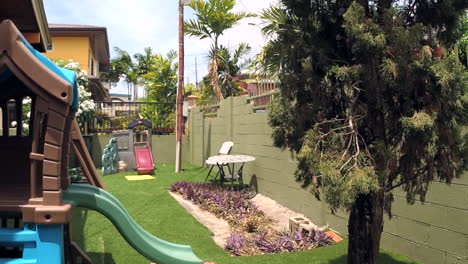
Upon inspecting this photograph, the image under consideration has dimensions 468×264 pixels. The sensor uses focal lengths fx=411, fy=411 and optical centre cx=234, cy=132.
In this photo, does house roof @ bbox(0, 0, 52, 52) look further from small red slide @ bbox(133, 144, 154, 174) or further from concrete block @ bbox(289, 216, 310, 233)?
small red slide @ bbox(133, 144, 154, 174)

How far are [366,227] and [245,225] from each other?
333cm

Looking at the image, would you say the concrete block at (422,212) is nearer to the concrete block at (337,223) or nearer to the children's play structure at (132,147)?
the concrete block at (337,223)

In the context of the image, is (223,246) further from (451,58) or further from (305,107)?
(451,58)

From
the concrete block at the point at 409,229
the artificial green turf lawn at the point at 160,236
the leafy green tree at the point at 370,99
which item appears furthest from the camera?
the artificial green turf lawn at the point at 160,236

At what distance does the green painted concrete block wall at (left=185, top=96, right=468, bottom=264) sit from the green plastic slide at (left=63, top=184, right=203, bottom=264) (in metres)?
1.59

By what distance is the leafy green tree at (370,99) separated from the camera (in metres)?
3.22

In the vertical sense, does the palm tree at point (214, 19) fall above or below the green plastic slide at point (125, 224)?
above

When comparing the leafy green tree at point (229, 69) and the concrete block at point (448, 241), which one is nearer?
the concrete block at point (448, 241)

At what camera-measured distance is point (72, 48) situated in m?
20.3

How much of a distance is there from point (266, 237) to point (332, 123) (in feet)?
10.7

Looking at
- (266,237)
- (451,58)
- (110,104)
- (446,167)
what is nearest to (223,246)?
(266,237)

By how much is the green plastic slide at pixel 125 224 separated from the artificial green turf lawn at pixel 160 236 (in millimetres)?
1341

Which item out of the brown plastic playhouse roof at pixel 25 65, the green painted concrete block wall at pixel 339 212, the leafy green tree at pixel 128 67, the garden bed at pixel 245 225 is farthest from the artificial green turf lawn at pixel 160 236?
the leafy green tree at pixel 128 67

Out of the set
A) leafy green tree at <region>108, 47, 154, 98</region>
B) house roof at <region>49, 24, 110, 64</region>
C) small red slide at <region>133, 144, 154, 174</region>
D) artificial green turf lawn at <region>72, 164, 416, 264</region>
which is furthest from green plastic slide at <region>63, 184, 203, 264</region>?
leafy green tree at <region>108, 47, 154, 98</region>
